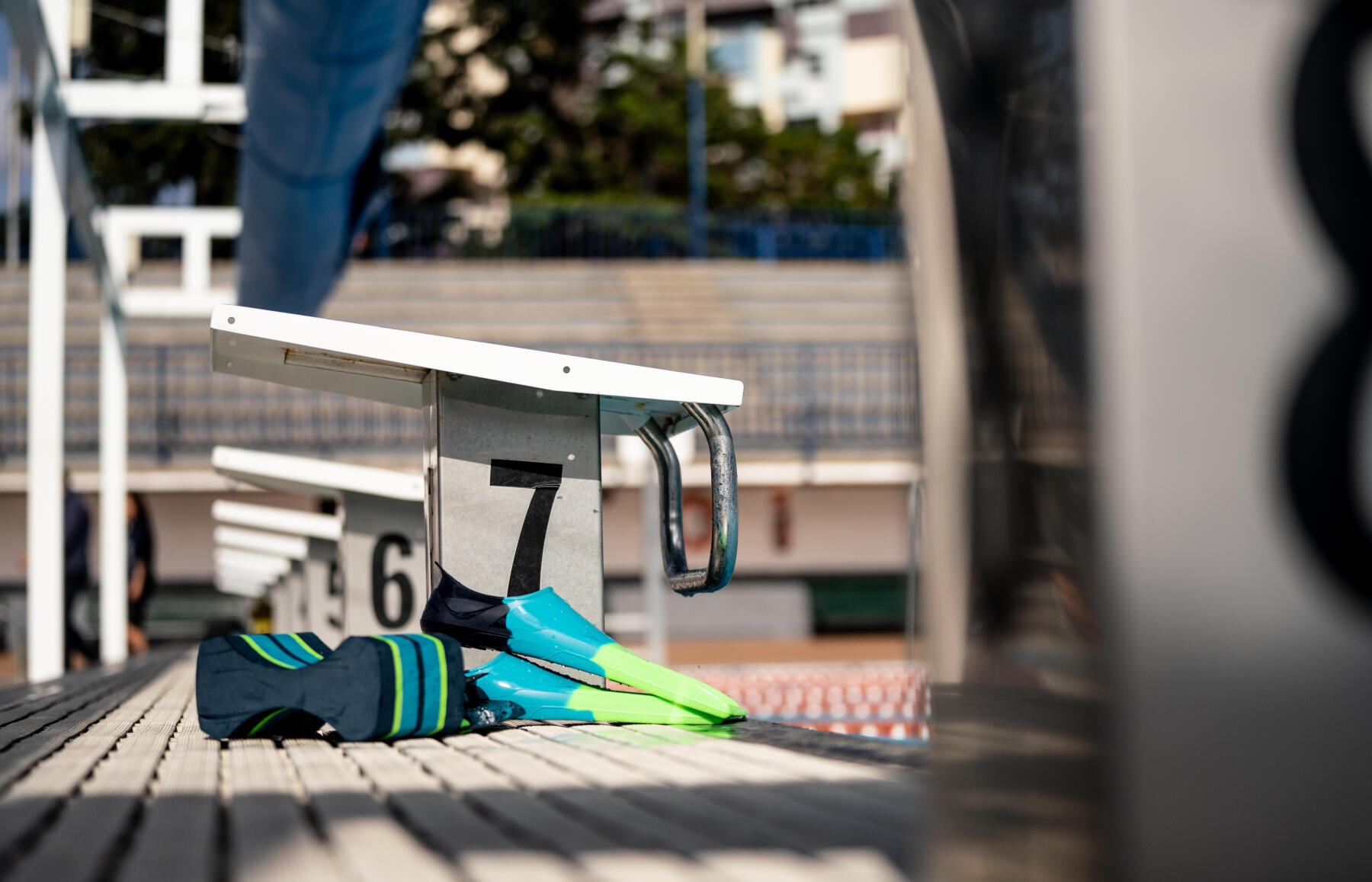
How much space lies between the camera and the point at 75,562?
8867 millimetres

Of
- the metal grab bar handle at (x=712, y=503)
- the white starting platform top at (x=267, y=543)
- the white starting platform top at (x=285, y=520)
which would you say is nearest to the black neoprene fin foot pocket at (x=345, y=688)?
the metal grab bar handle at (x=712, y=503)

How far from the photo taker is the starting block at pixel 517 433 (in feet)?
10.6

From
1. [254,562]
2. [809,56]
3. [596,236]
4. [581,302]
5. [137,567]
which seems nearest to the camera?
[137,567]

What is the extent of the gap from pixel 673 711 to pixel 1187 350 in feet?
7.46

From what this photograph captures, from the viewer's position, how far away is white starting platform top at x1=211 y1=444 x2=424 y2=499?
5.39 m

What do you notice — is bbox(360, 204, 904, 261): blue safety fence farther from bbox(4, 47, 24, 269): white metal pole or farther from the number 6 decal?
the number 6 decal

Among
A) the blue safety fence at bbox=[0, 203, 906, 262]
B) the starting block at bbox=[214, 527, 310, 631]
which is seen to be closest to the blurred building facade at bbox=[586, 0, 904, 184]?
the blue safety fence at bbox=[0, 203, 906, 262]

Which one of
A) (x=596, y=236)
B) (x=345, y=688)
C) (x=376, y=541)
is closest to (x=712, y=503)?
(x=345, y=688)

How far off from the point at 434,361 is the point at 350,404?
14.1m

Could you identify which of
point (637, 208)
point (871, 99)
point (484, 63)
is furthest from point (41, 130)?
point (871, 99)

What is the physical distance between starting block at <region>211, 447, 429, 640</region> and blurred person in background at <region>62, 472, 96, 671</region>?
140 inches

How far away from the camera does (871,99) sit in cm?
4397

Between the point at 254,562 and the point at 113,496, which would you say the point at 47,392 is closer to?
the point at 113,496

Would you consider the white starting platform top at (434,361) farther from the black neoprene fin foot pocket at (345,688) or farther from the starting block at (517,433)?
the black neoprene fin foot pocket at (345,688)
